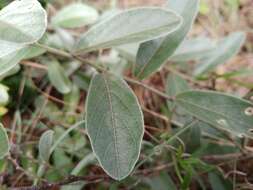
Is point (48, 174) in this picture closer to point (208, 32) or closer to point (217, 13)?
point (208, 32)

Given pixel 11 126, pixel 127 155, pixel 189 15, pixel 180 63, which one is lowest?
pixel 11 126

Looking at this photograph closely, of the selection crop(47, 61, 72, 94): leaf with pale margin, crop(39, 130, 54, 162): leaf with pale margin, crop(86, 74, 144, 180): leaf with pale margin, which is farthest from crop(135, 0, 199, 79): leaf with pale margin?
crop(47, 61, 72, 94): leaf with pale margin

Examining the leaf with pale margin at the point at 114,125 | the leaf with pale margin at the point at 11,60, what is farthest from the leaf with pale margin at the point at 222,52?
the leaf with pale margin at the point at 11,60

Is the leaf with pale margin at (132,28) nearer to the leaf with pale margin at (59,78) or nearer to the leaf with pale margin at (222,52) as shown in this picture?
the leaf with pale margin at (59,78)

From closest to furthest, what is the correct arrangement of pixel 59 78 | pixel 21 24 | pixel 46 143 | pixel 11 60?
pixel 21 24 → pixel 11 60 → pixel 46 143 → pixel 59 78

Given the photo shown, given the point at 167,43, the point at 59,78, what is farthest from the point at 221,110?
the point at 59,78

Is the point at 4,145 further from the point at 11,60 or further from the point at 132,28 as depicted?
the point at 132,28

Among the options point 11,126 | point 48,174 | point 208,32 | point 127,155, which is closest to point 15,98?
point 11,126
